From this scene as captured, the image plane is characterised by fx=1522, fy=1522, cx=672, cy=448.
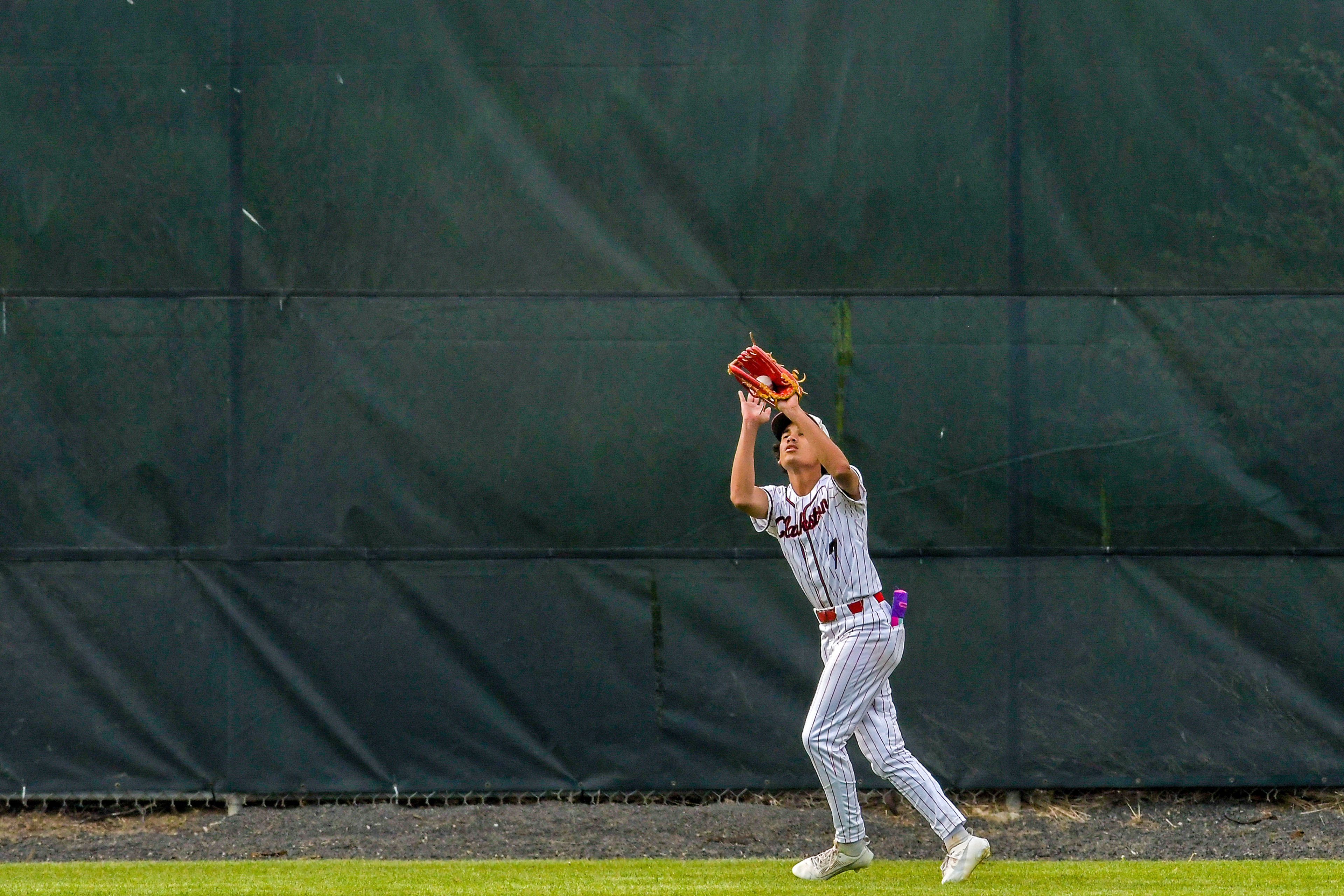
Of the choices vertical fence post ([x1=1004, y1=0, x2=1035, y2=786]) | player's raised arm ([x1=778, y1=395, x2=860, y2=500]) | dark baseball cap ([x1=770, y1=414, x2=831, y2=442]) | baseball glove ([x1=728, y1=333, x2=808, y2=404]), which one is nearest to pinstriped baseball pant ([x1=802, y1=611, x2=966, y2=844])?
player's raised arm ([x1=778, y1=395, x2=860, y2=500])

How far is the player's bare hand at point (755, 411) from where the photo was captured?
214 inches

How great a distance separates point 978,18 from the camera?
708 centimetres

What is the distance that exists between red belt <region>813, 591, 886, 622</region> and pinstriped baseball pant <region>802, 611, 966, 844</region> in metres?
0.03

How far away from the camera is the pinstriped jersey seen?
18.1ft

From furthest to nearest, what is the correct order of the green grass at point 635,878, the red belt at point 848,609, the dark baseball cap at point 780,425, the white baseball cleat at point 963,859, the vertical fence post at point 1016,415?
the vertical fence post at point 1016,415 → the dark baseball cap at point 780,425 → the red belt at point 848,609 → the white baseball cleat at point 963,859 → the green grass at point 635,878

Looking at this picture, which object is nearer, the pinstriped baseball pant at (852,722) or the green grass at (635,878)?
the green grass at (635,878)

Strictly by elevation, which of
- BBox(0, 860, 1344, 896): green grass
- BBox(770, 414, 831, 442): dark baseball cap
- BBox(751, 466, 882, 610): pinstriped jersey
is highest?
BBox(770, 414, 831, 442): dark baseball cap

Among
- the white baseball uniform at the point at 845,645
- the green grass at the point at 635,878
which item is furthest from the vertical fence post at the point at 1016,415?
the white baseball uniform at the point at 845,645

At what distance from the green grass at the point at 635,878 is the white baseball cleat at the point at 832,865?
0.05 m

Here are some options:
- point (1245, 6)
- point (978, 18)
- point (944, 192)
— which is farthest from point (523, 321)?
point (1245, 6)

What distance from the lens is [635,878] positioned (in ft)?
18.5

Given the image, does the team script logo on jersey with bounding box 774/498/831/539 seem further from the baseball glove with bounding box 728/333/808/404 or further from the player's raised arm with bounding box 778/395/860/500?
the baseball glove with bounding box 728/333/808/404

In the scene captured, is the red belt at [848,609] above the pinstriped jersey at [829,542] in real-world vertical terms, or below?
below

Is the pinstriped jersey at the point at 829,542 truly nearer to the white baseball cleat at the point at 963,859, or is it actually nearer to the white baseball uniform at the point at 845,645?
the white baseball uniform at the point at 845,645
